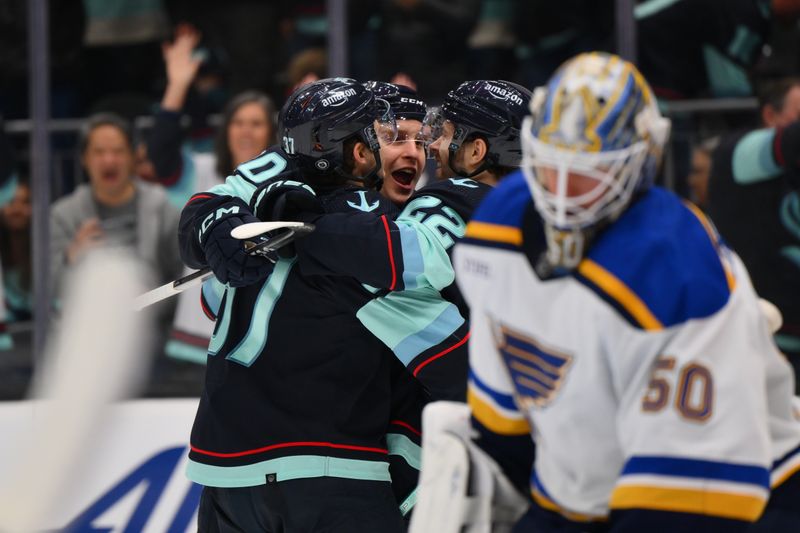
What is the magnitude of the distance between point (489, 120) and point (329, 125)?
0.99 feet

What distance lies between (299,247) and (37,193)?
2.81 metres

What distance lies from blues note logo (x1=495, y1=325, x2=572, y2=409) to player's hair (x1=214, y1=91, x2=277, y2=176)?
2.86 m

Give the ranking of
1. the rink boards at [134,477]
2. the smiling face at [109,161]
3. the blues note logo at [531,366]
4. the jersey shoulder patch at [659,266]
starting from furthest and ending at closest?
the smiling face at [109,161] < the rink boards at [134,477] < the blues note logo at [531,366] < the jersey shoulder patch at [659,266]

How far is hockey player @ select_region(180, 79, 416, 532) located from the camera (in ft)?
6.99

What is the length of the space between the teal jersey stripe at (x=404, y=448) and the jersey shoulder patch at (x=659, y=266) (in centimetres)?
91

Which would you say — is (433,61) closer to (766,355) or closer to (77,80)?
(77,80)

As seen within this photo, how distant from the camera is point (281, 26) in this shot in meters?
4.54

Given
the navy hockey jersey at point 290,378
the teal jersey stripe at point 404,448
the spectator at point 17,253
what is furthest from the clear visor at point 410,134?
the spectator at point 17,253

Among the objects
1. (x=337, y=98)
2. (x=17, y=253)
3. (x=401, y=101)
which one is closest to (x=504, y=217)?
(x=337, y=98)

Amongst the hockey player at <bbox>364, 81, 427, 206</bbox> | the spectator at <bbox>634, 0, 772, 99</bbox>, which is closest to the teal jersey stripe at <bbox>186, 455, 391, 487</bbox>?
the hockey player at <bbox>364, 81, 427, 206</bbox>

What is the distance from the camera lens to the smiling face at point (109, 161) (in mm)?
4602

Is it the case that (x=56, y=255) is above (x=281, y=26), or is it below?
below

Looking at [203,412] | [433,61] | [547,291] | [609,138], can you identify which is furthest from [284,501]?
[433,61]

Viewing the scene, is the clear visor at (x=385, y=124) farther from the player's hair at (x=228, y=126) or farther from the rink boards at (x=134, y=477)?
the player's hair at (x=228, y=126)
